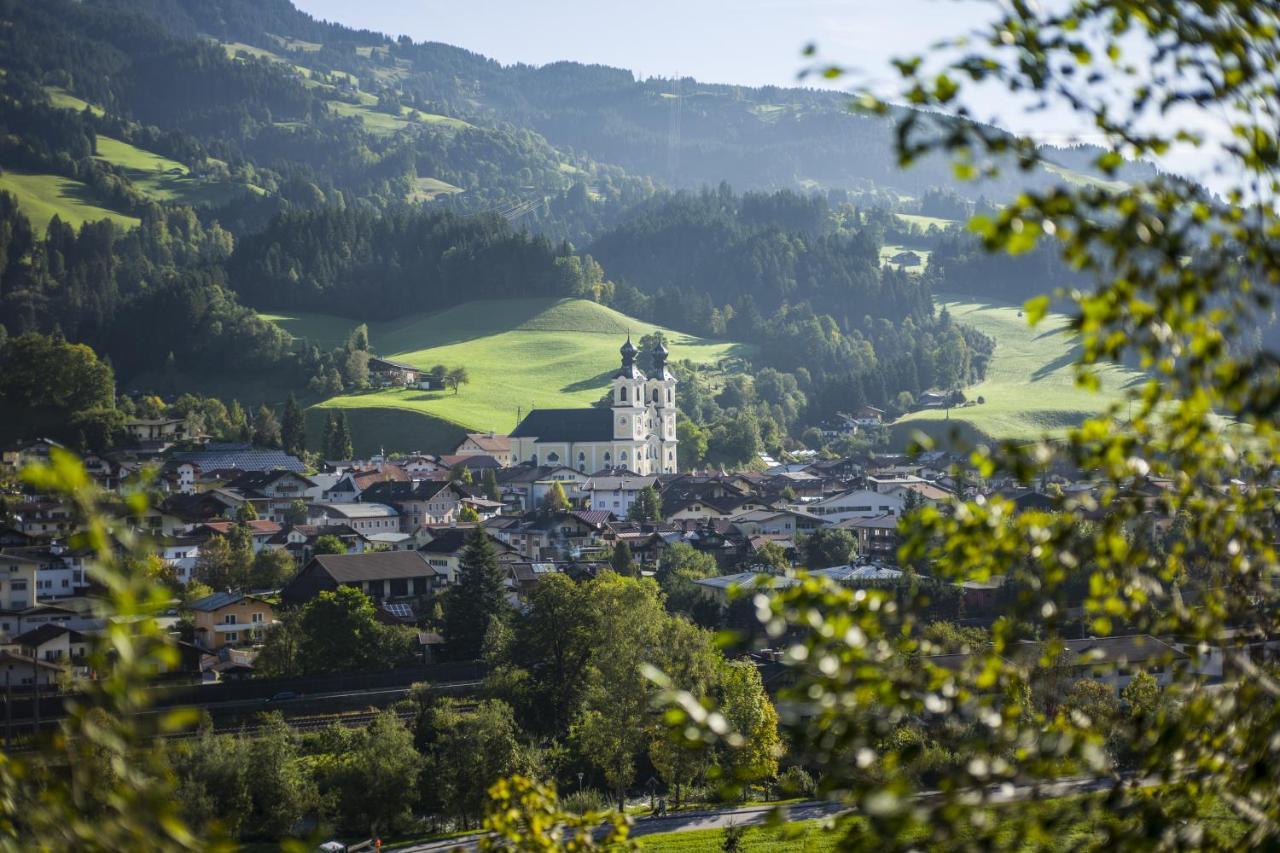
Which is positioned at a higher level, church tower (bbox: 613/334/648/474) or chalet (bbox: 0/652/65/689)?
chalet (bbox: 0/652/65/689)

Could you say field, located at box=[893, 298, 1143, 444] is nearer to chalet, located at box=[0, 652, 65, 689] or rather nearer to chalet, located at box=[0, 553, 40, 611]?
chalet, located at box=[0, 553, 40, 611]

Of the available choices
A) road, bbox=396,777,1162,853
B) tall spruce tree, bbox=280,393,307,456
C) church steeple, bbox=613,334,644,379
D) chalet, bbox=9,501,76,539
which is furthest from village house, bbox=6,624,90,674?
church steeple, bbox=613,334,644,379

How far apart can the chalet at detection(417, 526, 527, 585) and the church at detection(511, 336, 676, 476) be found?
1289 inches

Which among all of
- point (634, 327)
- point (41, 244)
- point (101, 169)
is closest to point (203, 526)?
point (634, 327)

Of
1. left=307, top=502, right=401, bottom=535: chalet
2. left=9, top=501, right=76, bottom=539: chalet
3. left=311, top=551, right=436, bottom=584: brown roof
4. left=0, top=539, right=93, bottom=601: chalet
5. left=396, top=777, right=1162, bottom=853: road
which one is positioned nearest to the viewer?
left=396, top=777, right=1162, bottom=853: road

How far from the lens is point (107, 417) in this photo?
85.6m

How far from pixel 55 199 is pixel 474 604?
138965 millimetres

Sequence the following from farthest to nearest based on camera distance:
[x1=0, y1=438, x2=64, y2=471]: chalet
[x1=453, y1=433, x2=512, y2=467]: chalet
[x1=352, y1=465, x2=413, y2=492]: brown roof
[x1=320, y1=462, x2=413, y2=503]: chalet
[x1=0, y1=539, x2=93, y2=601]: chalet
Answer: [x1=453, y1=433, x2=512, y2=467]: chalet
[x1=0, y1=438, x2=64, y2=471]: chalet
[x1=352, y1=465, x2=413, y2=492]: brown roof
[x1=320, y1=462, x2=413, y2=503]: chalet
[x1=0, y1=539, x2=93, y2=601]: chalet

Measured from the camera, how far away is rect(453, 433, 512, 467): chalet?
91.3m

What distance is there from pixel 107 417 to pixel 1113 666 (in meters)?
86.1

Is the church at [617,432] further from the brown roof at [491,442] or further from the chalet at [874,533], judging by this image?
the chalet at [874,533]

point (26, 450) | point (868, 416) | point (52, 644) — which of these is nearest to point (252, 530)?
point (52, 644)

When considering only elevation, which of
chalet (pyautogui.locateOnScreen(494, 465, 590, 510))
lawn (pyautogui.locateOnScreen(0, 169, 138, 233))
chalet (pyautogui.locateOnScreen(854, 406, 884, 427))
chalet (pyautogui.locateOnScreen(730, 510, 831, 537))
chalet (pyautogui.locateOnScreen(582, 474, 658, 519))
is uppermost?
lawn (pyautogui.locateOnScreen(0, 169, 138, 233))

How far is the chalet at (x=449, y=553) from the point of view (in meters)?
55.1
